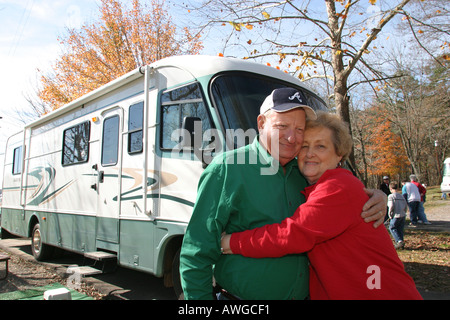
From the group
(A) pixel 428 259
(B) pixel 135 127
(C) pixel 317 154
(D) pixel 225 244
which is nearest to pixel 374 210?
(C) pixel 317 154

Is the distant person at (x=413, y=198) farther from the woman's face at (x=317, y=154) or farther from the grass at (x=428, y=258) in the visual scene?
the woman's face at (x=317, y=154)

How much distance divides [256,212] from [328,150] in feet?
2.11

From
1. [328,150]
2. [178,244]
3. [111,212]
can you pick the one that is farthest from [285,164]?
[111,212]

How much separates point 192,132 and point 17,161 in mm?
8233

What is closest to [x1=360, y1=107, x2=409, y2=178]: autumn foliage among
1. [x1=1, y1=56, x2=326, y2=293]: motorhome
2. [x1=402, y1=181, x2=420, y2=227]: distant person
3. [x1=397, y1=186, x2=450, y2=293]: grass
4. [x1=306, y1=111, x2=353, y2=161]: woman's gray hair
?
[x1=402, y1=181, x2=420, y2=227]: distant person

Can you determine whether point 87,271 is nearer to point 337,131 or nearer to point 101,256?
point 101,256

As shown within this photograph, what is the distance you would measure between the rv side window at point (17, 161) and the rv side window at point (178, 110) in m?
7.02

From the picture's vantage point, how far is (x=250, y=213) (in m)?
2.03

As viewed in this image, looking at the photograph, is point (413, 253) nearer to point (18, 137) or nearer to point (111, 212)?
point (111, 212)

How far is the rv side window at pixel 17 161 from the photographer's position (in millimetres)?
9781

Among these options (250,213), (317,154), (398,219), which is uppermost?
(317,154)

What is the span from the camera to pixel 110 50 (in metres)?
18.0

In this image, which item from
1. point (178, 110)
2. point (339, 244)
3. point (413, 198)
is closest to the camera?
point (339, 244)

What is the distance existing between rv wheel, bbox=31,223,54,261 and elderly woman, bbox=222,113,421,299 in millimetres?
7448
